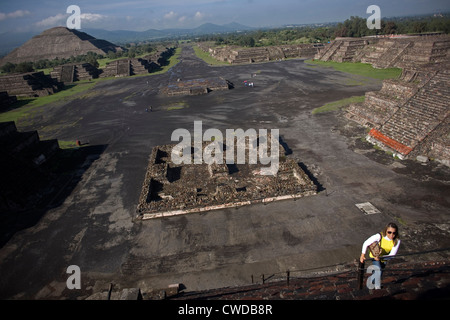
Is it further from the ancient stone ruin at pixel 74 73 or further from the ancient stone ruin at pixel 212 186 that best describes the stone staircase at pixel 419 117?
the ancient stone ruin at pixel 74 73

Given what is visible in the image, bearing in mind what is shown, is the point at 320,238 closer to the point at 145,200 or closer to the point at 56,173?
the point at 145,200

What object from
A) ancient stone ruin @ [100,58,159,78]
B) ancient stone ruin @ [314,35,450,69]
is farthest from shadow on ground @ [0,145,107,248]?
ancient stone ruin @ [314,35,450,69]

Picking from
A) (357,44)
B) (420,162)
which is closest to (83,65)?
(357,44)

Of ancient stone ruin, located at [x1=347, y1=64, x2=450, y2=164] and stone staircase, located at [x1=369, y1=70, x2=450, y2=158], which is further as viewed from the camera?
stone staircase, located at [x1=369, y1=70, x2=450, y2=158]

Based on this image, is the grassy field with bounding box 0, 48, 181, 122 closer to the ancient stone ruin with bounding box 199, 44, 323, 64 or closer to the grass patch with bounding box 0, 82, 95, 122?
the grass patch with bounding box 0, 82, 95, 122

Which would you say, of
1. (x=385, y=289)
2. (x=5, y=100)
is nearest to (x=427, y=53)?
(x=385, y=289)
